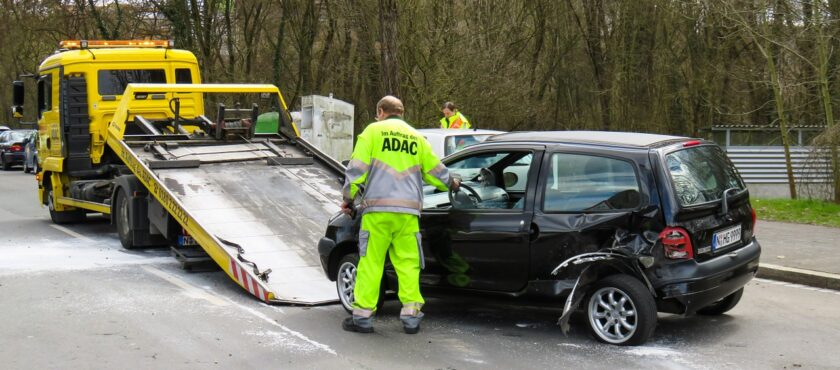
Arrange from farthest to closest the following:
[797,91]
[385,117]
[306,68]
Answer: [306,68]
[797,91]
[385,117]

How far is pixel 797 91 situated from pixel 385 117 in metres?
13.1

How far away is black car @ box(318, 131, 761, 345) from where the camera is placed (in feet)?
21.3

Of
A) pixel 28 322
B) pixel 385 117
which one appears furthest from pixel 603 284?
pixel 28 322

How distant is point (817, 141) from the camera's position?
15.3 meters

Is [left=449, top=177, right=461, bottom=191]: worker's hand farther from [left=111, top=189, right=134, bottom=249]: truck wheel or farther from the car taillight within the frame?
[left=111, top=189, right=134, bottom=249]: truck wheel

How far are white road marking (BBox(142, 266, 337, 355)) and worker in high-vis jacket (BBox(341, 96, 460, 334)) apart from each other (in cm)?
44

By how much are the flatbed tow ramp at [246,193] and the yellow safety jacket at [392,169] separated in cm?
162

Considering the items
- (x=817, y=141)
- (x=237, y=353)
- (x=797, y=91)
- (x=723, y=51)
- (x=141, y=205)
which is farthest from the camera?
(x=723, y=51)

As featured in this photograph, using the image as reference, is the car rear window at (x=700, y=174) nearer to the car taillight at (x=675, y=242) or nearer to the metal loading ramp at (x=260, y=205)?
the car taillight at (x=675, y=242)

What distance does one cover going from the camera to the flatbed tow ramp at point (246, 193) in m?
8.63

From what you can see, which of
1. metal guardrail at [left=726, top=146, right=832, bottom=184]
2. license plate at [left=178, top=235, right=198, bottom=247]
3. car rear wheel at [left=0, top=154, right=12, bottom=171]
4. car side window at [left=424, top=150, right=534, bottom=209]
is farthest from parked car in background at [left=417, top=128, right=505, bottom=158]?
car rear wheel at [left=0, top=154, right=12, bottom=171]

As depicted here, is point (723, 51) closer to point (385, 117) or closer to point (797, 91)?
point (797, 91)

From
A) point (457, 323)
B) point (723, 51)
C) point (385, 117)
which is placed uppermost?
point (723, 51)

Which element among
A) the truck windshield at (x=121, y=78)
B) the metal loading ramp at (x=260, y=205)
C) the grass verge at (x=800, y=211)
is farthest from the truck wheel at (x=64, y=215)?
the grass verge at (x=800, y=211)
